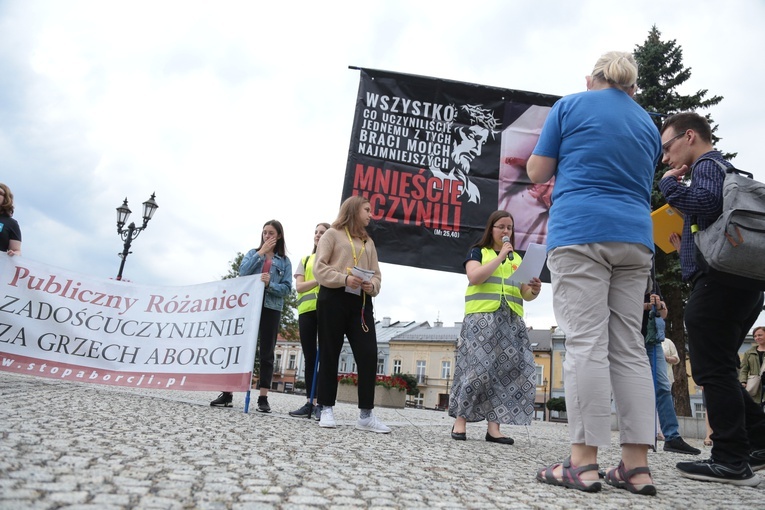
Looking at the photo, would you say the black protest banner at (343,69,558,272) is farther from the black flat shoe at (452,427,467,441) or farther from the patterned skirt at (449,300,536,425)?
the black flat shoe at (452,427,467,441)

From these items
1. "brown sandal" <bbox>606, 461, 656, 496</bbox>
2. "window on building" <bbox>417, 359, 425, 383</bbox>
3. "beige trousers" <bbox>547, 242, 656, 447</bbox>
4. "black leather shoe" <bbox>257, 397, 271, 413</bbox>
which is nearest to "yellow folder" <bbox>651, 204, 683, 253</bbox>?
"beige trousers" <bbox>547, 242, 656, 447</bbox>

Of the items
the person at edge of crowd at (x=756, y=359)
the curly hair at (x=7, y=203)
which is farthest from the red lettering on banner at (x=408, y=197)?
the person at edge of crowd at (x=756, y=359)

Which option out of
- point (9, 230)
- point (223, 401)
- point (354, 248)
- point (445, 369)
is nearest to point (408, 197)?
point (354, 248)

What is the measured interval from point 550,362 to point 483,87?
5895 cm

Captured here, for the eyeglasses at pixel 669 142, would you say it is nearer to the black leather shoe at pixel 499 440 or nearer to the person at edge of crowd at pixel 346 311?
the person at edge of crowd at pixel 346 311

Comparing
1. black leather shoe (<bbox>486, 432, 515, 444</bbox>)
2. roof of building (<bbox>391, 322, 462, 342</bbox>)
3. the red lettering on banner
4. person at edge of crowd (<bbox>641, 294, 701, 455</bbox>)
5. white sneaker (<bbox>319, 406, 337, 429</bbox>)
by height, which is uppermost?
roof of building (<bbox>391, 322, 462, 342</bbox>)

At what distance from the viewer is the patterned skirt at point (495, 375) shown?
4547 mm

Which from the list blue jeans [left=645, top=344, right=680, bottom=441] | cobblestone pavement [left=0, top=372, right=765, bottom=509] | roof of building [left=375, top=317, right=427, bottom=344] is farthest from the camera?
roof of building [left=375, top=317, right=427, bottom=344]

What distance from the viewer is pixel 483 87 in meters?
6.60

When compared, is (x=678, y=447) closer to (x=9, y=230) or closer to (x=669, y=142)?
(x=669, y=142)

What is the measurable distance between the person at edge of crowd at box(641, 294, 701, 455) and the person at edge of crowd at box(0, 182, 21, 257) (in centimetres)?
697

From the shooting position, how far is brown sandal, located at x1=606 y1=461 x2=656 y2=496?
2.42 meters

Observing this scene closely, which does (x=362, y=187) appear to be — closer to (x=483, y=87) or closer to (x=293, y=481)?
(x=483, y=87)

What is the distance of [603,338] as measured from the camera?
2.62 meters
